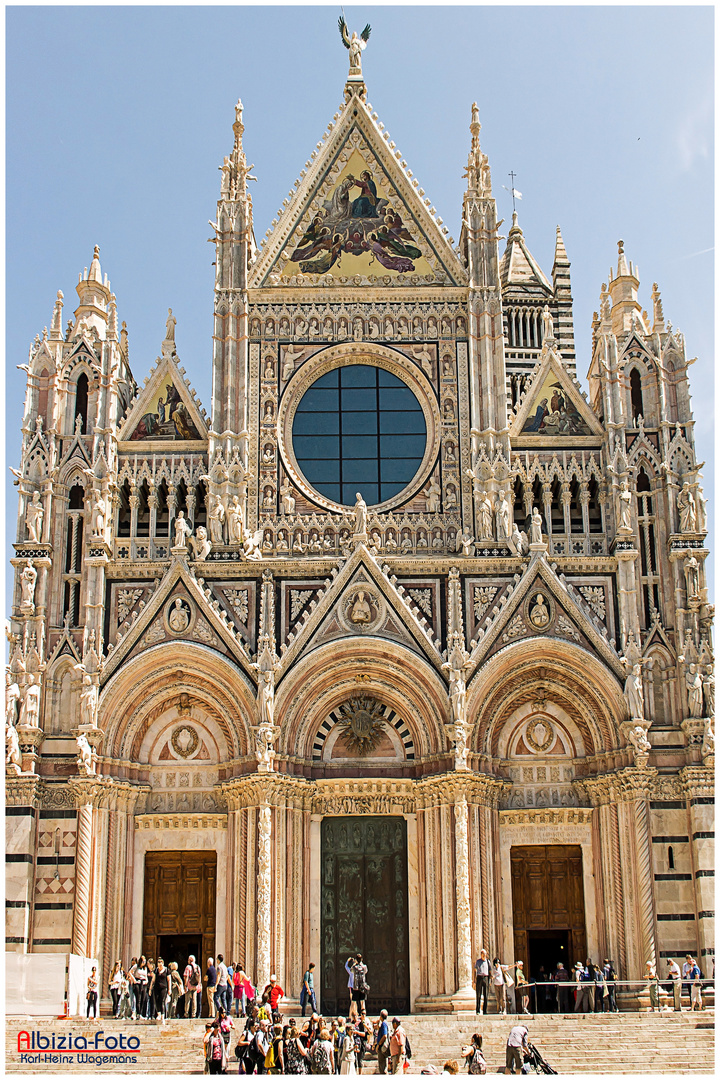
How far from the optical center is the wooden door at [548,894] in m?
25.9

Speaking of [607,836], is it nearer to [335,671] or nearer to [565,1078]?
[335,671]

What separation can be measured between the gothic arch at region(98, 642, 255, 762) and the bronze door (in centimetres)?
617

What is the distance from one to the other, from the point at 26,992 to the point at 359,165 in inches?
782

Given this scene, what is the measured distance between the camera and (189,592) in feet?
88.9

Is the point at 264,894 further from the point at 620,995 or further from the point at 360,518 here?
the point at 360,518

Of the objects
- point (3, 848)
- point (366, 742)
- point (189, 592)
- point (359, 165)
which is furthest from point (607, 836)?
Answer: point (359, 165)

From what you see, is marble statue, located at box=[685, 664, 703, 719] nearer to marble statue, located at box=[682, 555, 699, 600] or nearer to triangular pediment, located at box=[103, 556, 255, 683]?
marble statue, located at box=[682, 555, 699, 600]

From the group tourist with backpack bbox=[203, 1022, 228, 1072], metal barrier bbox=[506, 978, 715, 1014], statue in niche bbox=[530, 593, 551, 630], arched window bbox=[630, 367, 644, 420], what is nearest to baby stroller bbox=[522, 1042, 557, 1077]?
tourist with backpack bbox=[203, 1022, 228, 1072]

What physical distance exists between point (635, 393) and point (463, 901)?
11.9 metres

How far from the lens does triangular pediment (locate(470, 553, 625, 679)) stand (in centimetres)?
2662

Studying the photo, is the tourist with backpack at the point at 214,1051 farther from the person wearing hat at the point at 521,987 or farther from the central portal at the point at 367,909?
the central portal at the point at 367,909

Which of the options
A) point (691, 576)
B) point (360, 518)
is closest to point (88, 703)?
point (360, 518)

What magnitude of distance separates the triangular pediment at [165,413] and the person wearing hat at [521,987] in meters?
12.9

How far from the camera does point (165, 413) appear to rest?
1147 inches
